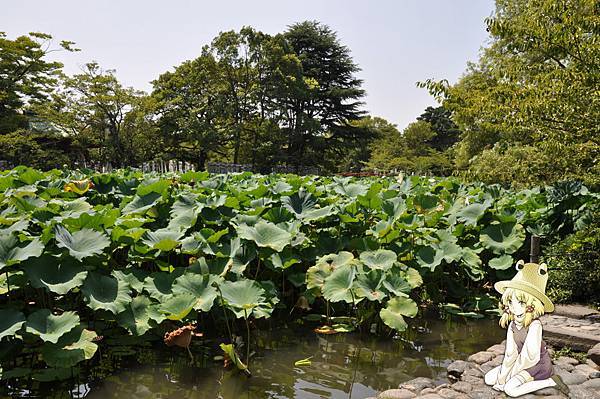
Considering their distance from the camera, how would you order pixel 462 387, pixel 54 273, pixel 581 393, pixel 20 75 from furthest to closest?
pixel 20 75 → pixel 54 273 → pixel 462 387 → pixel 581 393

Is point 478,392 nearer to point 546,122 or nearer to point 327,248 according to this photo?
point 327,248

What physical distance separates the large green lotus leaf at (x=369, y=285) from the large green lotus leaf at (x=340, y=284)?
71 millimetres

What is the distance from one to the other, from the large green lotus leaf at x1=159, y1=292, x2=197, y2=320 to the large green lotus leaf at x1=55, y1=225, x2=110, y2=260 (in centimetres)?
57

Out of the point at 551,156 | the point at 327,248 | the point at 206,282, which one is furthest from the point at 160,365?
the point at 551,156

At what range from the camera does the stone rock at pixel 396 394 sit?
9.78ft

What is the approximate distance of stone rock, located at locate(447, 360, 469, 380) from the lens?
333cm

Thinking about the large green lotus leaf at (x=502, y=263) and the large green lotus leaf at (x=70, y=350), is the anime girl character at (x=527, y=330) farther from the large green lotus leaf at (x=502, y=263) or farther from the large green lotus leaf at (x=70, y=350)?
the large green lotus leaf at (x=502, y=263)

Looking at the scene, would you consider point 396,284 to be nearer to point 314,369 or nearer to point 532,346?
point 314,369

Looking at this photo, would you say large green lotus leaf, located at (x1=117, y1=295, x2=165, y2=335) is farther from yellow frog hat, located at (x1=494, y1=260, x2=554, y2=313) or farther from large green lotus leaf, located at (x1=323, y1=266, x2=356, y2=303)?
yellow frog hat, located at (x1=494, y1=260, x2=554, y2=313)

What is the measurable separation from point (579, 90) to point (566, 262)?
1602 mm

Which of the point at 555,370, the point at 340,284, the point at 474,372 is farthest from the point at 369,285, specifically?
the point at 555,370

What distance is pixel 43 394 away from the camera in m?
3.04

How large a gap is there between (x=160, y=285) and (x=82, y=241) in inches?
24.3

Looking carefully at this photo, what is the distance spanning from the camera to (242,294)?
3.55m
